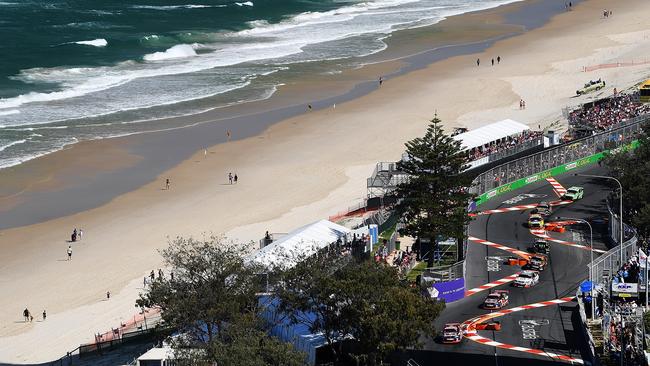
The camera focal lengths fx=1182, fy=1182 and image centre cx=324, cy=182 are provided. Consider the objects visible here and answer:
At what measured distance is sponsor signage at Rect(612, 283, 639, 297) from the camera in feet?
147

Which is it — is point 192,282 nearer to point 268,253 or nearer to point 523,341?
point 268,253

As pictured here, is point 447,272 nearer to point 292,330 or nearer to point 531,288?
point 531,288

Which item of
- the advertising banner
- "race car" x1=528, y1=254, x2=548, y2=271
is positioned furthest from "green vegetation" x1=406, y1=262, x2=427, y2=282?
"race car" x1=528, y1=254, x2=548, y2=271

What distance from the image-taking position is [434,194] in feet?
172

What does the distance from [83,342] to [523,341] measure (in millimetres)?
19834

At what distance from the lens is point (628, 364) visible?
37.9 meters

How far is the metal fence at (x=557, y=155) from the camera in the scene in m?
62.6

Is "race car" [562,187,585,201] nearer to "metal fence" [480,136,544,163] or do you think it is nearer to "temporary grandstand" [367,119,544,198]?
"temporary grandstand" [367,119,544,198]

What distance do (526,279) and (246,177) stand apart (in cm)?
2937

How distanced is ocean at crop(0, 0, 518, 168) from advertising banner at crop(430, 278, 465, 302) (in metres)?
38.7

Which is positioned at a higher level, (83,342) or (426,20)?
(426,20)

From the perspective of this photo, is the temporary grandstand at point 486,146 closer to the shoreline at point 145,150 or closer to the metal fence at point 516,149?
the metal fence at point 516,149

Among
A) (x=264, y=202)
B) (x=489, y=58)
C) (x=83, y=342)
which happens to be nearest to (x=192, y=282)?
(x=83, y=342)

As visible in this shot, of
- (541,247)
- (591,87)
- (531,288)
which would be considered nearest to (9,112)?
(591,87)
